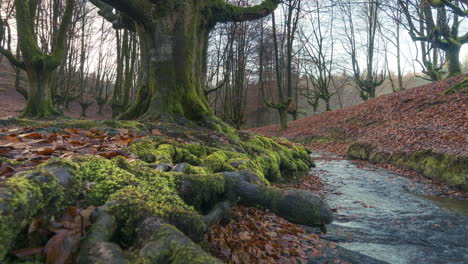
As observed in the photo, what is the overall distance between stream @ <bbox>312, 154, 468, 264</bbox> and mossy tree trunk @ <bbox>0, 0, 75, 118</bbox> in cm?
897

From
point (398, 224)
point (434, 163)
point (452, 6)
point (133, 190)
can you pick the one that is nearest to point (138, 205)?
point (133, 190)

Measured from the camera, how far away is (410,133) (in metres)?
10.1

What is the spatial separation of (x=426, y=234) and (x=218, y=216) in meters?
2.93

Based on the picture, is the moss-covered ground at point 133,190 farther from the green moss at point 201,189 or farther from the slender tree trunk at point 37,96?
the slender tree trunk at point 37,96

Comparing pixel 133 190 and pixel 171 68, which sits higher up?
pixel 171 68

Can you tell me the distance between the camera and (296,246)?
288 centimetres

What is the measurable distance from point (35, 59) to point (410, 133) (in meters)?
13.4

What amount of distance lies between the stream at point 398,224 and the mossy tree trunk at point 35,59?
8973 mm

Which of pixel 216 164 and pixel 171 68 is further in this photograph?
pixel 171 68

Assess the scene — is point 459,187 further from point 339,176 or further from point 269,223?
point 269,223

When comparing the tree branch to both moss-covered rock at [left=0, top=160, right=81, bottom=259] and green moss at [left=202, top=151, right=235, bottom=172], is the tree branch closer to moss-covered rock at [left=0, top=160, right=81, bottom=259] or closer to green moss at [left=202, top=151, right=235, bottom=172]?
green moss at [left=202, top=151, right=235, bottom=172]

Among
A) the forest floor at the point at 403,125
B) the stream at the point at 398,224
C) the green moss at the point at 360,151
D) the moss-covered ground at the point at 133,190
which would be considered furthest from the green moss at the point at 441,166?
the moss-covered ground at the point at 133,190

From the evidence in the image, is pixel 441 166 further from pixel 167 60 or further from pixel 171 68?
pixel 167 60

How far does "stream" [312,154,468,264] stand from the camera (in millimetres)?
2939
